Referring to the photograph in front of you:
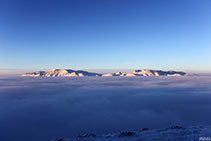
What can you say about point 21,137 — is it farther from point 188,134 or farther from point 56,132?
point 188,134

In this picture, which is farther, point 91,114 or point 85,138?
point 91,114

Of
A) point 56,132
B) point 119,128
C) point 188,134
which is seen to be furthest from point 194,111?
point 56,132

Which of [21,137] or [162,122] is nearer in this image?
[21,137]

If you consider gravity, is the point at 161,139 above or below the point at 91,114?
above

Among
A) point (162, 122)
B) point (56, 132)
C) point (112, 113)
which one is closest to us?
point (56, 132)

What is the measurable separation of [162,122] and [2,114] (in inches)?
991

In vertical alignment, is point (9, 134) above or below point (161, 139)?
below

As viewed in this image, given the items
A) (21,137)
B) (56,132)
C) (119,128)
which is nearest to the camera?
(21,137)

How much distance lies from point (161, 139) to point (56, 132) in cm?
1160

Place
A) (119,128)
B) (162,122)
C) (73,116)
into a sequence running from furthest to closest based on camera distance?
(73,116), (162,122), (119,128)

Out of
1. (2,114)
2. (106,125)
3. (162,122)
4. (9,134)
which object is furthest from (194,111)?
(2,114)

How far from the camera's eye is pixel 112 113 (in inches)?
782

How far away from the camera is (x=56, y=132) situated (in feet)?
46.0

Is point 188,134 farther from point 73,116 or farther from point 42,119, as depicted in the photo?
point 42,119
